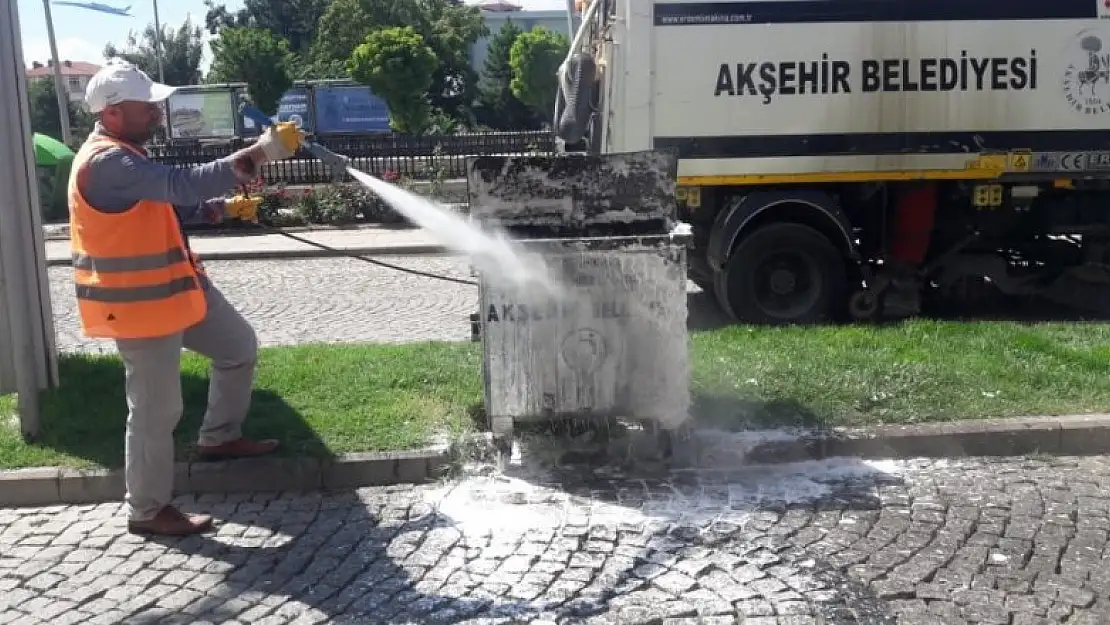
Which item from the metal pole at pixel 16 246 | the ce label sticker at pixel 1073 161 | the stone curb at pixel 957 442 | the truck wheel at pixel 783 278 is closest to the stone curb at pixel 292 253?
the truck wheel at pixel 783 278

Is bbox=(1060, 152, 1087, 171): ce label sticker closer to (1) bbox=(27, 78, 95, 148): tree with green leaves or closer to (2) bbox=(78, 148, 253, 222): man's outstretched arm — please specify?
(2) bbox=(78, 148, 253, 222): man's outstretched arm

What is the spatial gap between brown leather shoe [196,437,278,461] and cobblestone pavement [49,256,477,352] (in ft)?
10.3

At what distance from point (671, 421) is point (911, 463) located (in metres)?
1.26

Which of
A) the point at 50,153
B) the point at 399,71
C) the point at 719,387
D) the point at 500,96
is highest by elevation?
the point at 399,71

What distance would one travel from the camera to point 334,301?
1084cm

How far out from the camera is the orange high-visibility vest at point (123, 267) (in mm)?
4438

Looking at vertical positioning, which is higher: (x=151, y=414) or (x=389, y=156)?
(x=389, y=156)

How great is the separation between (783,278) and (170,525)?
5.57 m

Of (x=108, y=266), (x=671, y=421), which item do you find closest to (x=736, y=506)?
(x=671, y=421)

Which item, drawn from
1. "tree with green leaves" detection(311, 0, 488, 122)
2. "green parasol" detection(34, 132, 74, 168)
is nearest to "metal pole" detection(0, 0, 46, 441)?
"green parasol" detection(34, 132, 74, 168)

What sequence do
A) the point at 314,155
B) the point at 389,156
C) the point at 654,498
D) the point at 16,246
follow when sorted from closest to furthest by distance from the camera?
the point at 654,498 < the point at 314,155 < the point at 16,246 < the point at 389,156

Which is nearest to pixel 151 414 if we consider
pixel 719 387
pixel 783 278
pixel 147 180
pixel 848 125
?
pixel 147 180

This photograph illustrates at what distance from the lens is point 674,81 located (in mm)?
8422

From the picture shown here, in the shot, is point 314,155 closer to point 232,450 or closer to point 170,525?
point 232,450
